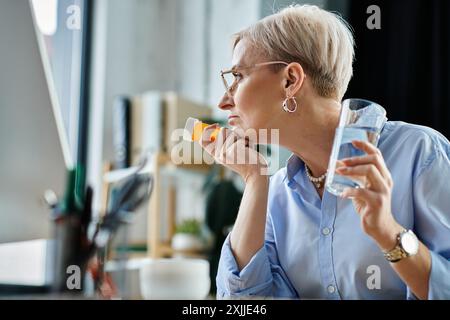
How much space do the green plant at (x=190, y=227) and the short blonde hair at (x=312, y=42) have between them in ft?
5.62

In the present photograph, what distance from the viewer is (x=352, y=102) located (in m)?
0.65

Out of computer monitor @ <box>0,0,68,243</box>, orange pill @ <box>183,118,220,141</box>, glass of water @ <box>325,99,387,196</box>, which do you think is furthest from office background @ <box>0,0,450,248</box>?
glass of water @ <box>325,99,387,196</box>

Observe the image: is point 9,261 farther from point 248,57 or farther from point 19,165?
point 248,57

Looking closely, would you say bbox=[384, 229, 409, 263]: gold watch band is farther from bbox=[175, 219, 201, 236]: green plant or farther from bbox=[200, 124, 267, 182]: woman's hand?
bbox=[175, 219, 201, 236]: green plant

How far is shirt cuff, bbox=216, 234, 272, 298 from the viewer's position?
2.64 ft

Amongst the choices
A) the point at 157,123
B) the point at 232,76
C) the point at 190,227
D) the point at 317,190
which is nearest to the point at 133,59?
the point at 157,123

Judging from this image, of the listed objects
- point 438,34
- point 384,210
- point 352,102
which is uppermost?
point 438,34

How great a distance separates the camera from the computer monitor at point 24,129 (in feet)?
6.38

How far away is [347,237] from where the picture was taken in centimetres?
79

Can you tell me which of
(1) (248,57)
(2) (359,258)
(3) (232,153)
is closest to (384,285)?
(2) (359,258)

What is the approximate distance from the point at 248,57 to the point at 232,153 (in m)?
0.17

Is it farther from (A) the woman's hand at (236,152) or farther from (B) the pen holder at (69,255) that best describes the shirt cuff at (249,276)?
(B) the pen holder at (69,255)
